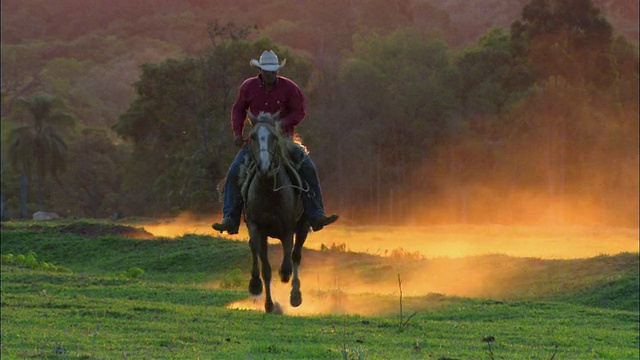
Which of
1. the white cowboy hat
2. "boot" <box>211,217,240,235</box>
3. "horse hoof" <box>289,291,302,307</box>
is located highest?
the white cowboy hat

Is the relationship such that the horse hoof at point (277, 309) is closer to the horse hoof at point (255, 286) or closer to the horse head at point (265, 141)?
the horse hoof at point (255, 286)

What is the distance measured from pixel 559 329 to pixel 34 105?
55.3m

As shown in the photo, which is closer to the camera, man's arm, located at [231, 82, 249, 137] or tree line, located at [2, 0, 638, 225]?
man's arm, located at [231, 82, 249, 137]

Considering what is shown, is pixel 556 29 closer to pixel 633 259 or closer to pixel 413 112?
pixel 413 112

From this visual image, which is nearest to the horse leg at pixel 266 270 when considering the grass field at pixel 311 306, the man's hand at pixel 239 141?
the grass field at pixel 311 306

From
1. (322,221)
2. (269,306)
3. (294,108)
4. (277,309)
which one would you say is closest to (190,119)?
(277,309)

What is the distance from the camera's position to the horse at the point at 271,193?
14695mm

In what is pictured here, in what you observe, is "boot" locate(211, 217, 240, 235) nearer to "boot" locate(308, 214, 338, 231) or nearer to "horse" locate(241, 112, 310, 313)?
"horse" locate(241, 112, 310, 313)

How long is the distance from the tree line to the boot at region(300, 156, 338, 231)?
38.7 metres

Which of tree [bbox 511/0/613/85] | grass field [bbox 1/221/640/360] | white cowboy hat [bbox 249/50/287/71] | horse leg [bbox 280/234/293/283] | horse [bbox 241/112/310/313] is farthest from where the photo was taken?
tree [bbox 511/0/613/85]

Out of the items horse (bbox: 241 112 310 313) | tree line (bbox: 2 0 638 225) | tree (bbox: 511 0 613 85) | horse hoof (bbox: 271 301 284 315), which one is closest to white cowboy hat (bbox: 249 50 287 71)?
horse (bbox: 241 112 310 313)

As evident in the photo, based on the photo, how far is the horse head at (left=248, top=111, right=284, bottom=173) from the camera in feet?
47.8

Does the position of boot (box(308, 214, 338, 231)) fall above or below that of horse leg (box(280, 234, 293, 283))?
above

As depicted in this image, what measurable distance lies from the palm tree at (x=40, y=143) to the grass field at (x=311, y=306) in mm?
27432
